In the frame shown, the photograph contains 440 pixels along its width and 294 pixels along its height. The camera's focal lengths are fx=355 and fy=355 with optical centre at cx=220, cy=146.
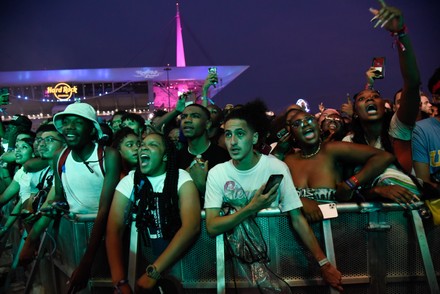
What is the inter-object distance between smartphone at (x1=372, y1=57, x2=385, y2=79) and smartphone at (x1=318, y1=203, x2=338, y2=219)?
2602mm

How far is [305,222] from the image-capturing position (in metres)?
2.83

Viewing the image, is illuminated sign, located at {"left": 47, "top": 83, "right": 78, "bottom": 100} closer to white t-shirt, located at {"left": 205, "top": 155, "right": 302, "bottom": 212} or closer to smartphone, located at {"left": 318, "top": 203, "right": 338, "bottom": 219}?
white t-shirt, located at {"left": 205, "top": 155, "right": 302, "bottom": 212}

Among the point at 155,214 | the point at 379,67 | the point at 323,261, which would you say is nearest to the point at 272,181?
the point at 323,261

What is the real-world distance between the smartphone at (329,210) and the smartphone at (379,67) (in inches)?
102

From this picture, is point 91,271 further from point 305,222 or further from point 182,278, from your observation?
point 305,222

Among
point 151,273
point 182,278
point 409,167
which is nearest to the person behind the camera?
point 151,273

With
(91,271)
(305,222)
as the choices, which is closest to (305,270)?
(305,222)

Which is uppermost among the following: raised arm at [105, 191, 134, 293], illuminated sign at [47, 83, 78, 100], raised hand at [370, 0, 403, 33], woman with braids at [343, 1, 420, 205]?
illuminated sign at [47, 83, 78, 100]

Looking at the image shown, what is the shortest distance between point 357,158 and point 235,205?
1.25 metres

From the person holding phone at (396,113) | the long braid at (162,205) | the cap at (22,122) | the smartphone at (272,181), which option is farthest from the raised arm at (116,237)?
the cap at (22,122)

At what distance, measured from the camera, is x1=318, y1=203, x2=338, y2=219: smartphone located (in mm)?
2801

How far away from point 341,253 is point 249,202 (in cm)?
86

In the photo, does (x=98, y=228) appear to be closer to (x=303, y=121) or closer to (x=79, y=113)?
(x=79, y=113)

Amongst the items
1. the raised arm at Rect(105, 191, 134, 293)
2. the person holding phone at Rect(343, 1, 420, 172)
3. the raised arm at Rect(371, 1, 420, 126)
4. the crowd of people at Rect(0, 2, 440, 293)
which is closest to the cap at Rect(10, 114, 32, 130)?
the crowd of people at Rect(0, 2, 440, 293)
